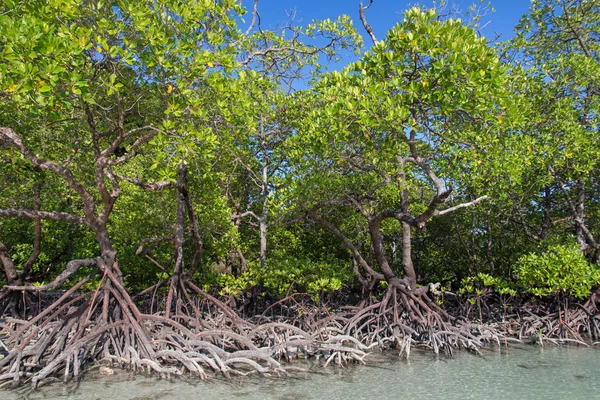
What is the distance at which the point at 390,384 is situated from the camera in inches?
225

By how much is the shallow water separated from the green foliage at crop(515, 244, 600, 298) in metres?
1.49

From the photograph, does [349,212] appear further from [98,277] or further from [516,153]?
[98,277]

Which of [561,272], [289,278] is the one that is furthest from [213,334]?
[561,272]

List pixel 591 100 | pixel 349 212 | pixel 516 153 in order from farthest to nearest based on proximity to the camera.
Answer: pixel 349 212, pixel 591 100, pixel 516 153

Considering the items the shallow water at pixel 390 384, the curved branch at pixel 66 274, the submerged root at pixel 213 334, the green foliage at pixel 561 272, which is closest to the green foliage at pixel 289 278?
the submerged root at pixel 213 334

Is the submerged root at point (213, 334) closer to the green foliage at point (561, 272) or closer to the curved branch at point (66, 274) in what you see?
the curved branch at point (66, 274)

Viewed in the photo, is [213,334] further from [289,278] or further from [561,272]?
[561,272]

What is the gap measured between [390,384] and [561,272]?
13.7 ft

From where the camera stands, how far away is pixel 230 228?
8664 mm

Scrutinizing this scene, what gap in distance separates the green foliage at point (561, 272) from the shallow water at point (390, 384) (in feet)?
4.89

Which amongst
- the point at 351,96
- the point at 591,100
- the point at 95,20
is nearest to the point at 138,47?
the point at 95,20

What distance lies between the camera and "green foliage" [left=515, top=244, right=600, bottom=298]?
313 inches

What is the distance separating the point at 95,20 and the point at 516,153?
19.2ft

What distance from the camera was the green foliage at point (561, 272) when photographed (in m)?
7.95
